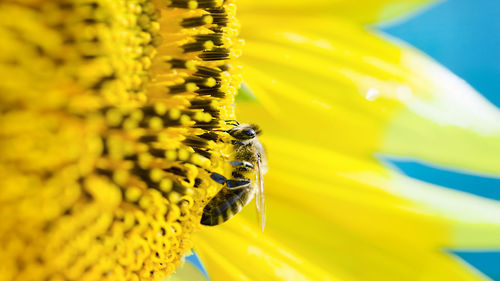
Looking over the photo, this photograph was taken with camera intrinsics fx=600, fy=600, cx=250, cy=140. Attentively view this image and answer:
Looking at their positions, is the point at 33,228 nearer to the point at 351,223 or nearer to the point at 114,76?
the point at 114,76

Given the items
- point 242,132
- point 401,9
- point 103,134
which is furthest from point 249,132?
point 401,9

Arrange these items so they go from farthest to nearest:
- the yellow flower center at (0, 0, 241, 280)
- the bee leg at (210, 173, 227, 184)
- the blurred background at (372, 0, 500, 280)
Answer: the blurred background at (372, 0, 500, 280)
the bee leg at (210, 173, 227, 184)
the yellow flower center at (0, 0, 241, 280)

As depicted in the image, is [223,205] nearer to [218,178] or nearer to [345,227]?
[218,178]

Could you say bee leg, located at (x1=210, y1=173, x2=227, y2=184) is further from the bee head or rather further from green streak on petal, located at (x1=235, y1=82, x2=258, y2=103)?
green streak on petal, located at (x1=235, y1=82, x2=258, y2=103)

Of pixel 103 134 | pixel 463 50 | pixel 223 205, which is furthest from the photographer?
pixel 463 50

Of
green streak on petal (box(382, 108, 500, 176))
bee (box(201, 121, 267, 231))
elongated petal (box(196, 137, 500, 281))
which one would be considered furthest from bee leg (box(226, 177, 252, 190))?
green streak on petal (box(382, 108, 500, 176))

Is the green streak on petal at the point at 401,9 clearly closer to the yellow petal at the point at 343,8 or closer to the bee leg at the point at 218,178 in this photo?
the yellow petal at the point at 343,8

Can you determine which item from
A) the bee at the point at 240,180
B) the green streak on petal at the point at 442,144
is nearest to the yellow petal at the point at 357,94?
the green streak on petal at the point at 442,144
